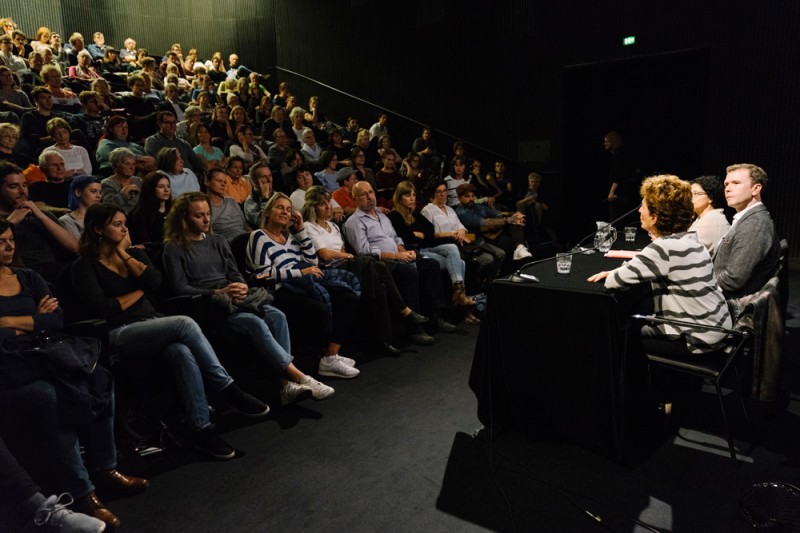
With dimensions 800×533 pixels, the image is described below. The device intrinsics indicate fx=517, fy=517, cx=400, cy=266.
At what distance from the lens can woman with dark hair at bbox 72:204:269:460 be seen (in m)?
2.30

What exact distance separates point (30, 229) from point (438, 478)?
248cm

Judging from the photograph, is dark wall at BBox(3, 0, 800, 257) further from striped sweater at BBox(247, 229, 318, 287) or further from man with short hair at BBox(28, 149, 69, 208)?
man with short hair at BBox(28, 149, 69, 208)

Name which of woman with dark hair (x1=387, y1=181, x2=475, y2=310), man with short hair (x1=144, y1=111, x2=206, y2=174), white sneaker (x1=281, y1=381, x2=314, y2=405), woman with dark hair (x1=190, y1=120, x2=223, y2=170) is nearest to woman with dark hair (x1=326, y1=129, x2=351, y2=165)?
woman with dark hair (x1=190, y1=120, x2=223, y2=170)

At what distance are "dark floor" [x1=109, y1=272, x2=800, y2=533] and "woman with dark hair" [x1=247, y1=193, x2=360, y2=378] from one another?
59cm

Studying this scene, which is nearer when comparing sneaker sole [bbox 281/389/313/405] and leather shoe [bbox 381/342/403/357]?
sneaker sole [bbox 281/389/313/405]

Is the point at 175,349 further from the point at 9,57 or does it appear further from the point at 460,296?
the point at 9,57

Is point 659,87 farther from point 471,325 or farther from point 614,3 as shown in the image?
point 471,325

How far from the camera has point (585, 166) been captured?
7250 millimetres

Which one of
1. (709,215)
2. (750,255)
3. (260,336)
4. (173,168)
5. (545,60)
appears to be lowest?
(260,336)

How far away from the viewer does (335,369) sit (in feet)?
10.3

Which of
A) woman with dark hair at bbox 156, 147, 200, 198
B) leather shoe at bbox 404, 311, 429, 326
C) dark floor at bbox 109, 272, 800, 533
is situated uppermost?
woman with dark hair at bbox 156, 147, 200, 198

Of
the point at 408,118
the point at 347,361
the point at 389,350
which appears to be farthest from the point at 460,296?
the point at 408,118

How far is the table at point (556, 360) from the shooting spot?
2.05 metres

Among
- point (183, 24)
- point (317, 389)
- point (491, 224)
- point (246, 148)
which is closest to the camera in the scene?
point (317, 389)
